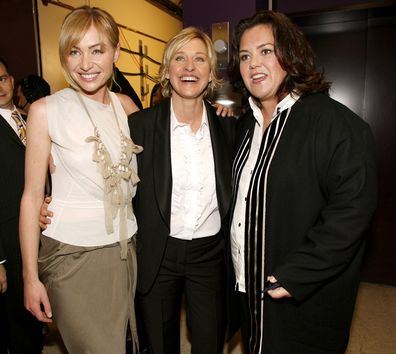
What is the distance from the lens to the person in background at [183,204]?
5.32ft

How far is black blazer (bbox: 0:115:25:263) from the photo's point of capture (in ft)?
6.54

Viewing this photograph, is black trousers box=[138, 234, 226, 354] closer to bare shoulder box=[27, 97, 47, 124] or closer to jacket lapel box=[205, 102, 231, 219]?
jacket lapel box=[205, 102, 231, 219]

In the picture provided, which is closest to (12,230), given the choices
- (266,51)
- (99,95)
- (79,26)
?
(99,95)

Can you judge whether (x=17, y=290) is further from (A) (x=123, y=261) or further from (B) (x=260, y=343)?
(B) (x=260, y=343)

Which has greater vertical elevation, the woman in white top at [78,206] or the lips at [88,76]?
the lips at [88,76]

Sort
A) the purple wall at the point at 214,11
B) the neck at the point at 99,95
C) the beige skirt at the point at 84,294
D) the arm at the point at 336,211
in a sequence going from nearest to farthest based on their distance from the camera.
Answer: the arm at the point at 336,211 → the beige skirt at the point at 84,294 → the neck at the point at 99,95 → the purple wall at the point at 214,11

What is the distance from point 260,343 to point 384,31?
8.98 ft

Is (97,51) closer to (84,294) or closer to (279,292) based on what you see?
(84,294)

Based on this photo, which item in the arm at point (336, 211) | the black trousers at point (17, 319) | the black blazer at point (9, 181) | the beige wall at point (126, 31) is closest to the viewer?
the arm at point (336, 211)

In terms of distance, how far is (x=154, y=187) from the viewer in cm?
160

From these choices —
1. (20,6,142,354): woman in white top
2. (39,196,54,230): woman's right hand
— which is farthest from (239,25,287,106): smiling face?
(39,196,54,230): woman's right hand

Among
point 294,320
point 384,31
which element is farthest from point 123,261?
point 384,31

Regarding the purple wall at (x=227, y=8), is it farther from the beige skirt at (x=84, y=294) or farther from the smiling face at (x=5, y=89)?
the beige skirt at (x=84, y=294)

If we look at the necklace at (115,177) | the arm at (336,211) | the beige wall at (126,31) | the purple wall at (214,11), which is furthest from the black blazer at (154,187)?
the beige wall at (126,31)
